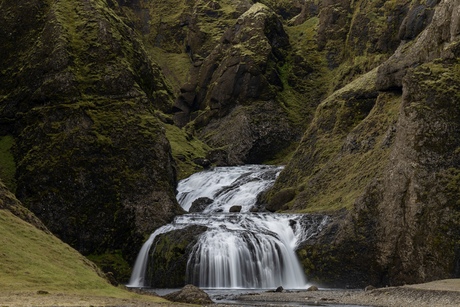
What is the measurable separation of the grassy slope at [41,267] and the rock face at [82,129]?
85.8 ft

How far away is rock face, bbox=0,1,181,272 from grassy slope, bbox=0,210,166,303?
26.2 m

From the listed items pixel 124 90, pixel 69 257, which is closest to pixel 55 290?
pixel 69 257

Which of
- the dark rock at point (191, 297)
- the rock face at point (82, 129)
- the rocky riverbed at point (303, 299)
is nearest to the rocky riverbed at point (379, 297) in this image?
the rocky riverbed at point (303, 299)

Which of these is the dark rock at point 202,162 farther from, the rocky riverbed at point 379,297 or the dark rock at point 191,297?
the dark rock at point 191,297

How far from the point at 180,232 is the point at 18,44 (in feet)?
125

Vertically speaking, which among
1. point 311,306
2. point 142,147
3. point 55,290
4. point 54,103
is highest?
point 54,103

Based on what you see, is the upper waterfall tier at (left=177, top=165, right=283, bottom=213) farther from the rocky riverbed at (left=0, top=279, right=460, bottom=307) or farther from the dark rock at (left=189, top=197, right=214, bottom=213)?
the rocky riverbed at (left=0, top=279, right=460, bottom=307)

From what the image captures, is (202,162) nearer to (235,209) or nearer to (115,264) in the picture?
(235,209)

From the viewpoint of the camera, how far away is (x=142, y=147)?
70.8 m

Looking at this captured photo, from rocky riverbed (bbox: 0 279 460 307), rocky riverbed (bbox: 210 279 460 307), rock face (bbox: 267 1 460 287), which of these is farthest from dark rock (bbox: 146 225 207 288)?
rocky riverbed (bbox: 0 279 460 307)

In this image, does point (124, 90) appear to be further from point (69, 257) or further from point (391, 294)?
point (391, 294)

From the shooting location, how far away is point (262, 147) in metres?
117

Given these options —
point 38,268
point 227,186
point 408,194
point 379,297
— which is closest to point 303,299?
point 379,297

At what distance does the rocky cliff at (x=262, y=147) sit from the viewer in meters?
48.7
